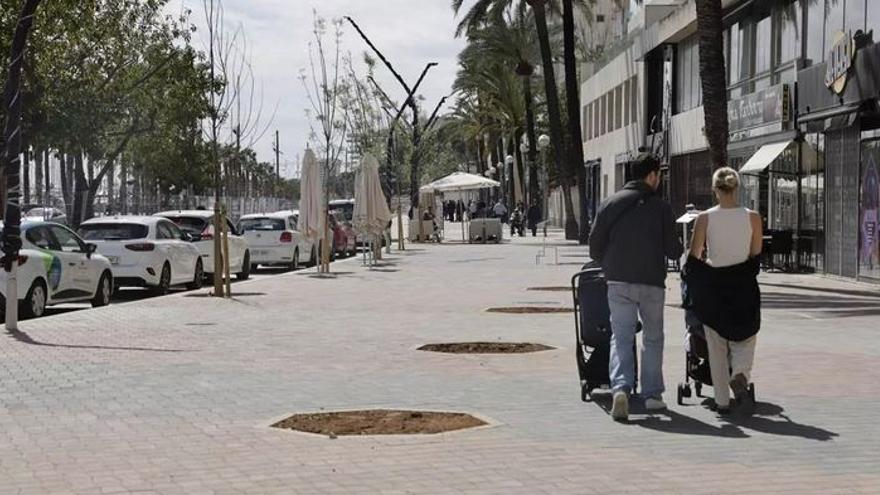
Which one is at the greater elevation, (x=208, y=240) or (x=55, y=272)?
(x=208, y=240)

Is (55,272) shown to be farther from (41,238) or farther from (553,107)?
(553,107)

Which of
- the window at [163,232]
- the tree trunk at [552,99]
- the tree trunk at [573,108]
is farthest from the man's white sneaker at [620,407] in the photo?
the tree trunk at [552,99]

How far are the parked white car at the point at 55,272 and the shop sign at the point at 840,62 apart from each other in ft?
42.2

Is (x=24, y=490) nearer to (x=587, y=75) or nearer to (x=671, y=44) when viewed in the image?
(x=671, y=44)

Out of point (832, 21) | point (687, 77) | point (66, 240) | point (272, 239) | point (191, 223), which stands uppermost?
point (687, 77)

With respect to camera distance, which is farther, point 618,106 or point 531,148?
point 531,148

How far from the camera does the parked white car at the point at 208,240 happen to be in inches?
1091

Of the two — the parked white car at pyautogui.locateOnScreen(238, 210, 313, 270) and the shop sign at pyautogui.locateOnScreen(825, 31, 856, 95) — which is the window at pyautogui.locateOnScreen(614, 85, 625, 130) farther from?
the shop sign at pyautogui.locateOnScreen(825, 31, 856, 95)

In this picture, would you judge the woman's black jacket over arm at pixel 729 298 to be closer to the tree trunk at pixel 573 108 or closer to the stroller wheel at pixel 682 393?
the stroller wheel at pixel 682 393

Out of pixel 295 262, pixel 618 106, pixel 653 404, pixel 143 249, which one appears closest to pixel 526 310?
pixel 143 249

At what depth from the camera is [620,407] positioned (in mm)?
9000

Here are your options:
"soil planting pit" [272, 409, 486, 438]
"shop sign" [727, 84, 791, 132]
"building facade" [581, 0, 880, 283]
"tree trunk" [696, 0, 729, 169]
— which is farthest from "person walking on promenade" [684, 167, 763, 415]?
"shop sign" [727, 84, 791, 132]

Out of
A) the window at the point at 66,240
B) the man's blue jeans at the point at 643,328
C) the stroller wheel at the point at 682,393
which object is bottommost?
the stroller wheel at the point at 682,393

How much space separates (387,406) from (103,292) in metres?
12.1
